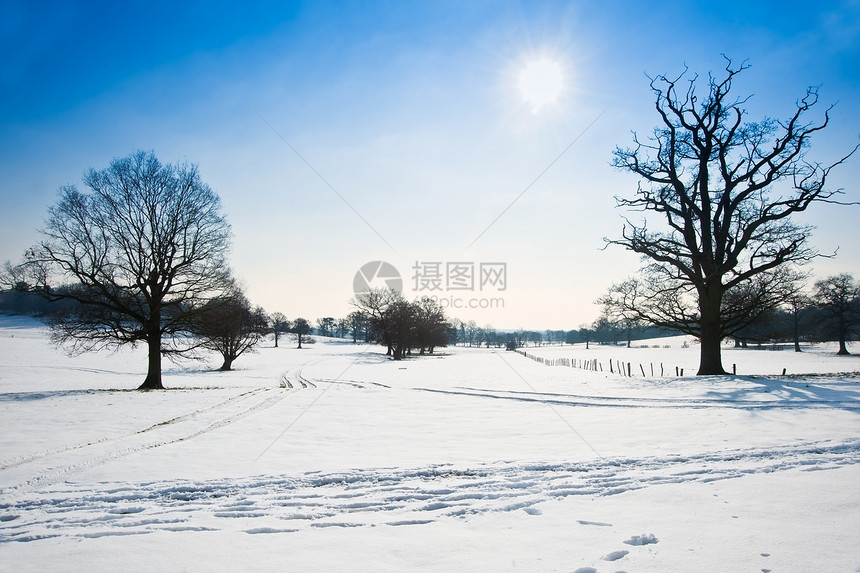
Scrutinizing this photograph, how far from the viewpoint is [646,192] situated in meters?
20.9

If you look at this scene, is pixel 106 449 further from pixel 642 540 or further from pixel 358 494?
pixel 642 540

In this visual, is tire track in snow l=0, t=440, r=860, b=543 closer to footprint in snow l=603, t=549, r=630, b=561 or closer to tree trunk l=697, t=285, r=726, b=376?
footprint in snow l=603, t=549, r=630, b=561

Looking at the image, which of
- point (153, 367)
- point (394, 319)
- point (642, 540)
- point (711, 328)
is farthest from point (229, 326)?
point (642, 540)

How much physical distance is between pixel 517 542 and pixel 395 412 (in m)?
8.58

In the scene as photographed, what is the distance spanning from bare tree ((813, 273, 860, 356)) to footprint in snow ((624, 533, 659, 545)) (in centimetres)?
6429

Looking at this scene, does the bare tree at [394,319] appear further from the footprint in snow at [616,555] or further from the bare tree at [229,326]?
the footprint in snow at [616,555]

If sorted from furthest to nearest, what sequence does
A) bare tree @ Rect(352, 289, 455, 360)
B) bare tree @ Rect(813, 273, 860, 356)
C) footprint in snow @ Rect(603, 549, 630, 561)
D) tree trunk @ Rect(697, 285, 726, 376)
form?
1. bare tree @ Rect(352, 289, 455, 360)
2. bare tree @ Rect(813, 273, 860, 356)
3. tree trunk @ Rect(697, 285, 726, 376)
4. footprint in snow @ Rect(603, 549, 630, 561)

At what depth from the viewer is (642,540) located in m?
3.99

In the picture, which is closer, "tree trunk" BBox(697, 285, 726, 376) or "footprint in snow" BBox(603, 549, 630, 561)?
"footprint in snow" BBox(603, 549, 630, 561)

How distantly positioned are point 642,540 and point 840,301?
6935 cm

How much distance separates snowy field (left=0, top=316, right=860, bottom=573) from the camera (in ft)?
12.3

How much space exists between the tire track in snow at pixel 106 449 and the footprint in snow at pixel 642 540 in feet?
25.8

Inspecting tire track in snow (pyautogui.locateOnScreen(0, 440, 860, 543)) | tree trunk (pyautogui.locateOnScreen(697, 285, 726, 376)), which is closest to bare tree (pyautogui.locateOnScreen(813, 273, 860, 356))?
tree trunk (pyautogui.locateOnScreen(697, 285, 726, 376))

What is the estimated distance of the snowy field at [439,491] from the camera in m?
3.75
